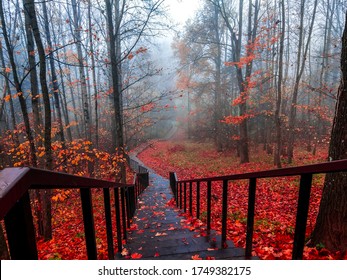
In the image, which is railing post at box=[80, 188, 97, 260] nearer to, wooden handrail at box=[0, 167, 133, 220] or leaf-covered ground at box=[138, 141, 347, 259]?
wooden handrail at box=[0, 167, 133, 220]

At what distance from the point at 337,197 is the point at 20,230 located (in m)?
3.59

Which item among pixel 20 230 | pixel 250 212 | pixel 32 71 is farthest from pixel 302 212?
pixel 32 71

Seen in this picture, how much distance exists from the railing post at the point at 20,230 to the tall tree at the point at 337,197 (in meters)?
3.53

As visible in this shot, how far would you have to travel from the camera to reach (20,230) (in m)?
1.04

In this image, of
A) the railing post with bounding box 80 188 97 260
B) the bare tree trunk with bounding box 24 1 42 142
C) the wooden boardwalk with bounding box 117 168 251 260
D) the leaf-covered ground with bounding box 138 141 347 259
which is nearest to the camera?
the railing post with bounding box 80 188 97 260

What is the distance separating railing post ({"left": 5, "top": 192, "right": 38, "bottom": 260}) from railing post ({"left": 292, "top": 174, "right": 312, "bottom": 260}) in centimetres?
176

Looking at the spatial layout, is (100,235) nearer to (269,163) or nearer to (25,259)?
(25,259)

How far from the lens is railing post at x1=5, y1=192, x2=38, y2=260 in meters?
1.01

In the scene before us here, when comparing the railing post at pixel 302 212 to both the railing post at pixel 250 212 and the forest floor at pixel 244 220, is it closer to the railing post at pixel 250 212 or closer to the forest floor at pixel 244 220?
the railing post at pixel 250 212

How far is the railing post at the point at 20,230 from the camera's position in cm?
101

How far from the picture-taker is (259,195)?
7.92 metres

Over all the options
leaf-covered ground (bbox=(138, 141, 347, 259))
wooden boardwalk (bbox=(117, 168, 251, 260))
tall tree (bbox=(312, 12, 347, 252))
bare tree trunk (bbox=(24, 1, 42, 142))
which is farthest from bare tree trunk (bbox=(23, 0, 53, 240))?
tall tree (bbox=(312, 12, 347, 252))

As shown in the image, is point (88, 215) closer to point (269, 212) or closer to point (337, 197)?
point (337, 197)

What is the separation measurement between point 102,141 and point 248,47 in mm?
15289
